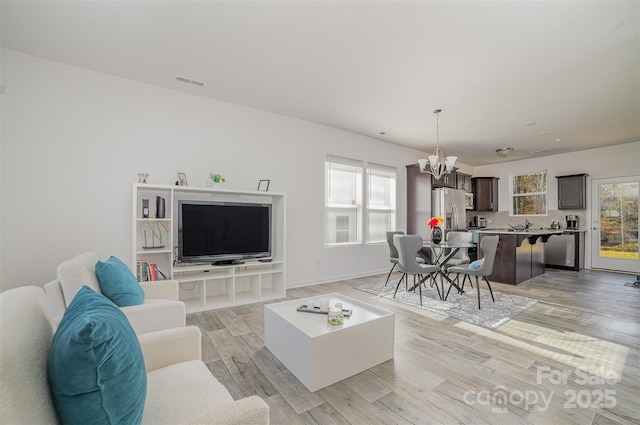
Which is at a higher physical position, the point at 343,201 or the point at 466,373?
the point at 343,201

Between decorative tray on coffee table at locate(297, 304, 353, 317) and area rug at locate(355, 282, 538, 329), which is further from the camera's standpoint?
area rug at locate(355, 282, 538, 329)

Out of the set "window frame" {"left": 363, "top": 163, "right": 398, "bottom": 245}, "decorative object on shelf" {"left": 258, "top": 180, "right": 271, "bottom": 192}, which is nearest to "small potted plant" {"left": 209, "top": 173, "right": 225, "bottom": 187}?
"decorative object on shelf" {"left": 258, "top": 180, "right": 271, "bottom": 192}

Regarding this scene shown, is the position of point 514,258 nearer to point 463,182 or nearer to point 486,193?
point 463,182

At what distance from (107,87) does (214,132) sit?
4.21 feet

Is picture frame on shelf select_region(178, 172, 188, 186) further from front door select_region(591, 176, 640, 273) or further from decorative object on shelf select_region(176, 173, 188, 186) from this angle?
front door select_region(591, 176, 640, 273)

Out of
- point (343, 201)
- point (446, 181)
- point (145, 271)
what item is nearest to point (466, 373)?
point (145, 271)

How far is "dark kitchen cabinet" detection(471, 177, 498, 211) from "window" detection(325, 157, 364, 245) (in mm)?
4422

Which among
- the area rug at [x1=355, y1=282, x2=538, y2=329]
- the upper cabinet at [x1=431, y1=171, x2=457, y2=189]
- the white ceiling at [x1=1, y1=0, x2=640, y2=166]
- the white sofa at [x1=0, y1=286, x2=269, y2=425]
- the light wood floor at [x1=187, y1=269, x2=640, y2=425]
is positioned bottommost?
the light wood floor at [x1=187, y1=269, x2=640, y2=425]

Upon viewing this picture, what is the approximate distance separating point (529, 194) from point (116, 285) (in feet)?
30.5

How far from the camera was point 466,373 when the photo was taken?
2.20m

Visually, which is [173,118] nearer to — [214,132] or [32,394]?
[214,132]

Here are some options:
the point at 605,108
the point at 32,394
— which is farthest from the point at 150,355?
the point at 605,108

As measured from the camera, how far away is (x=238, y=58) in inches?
120

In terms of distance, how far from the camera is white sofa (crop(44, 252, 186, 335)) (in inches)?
66.1
